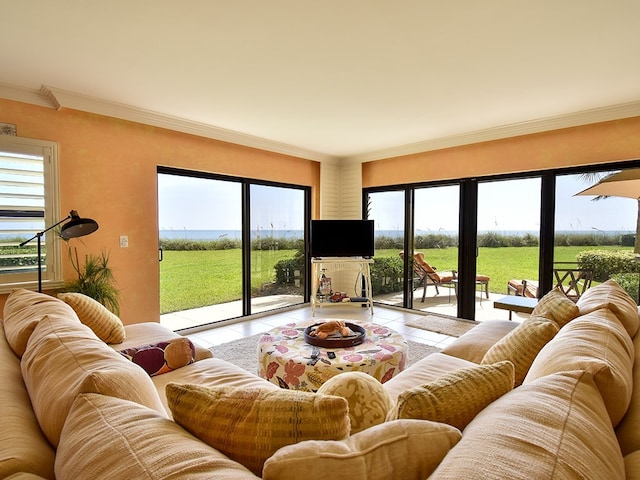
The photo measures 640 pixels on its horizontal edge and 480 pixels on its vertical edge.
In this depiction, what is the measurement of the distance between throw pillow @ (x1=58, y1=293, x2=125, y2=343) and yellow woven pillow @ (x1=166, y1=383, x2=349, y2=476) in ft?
5.95

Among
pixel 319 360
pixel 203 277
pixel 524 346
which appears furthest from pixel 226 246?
pixel 524 346

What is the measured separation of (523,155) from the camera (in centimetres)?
415

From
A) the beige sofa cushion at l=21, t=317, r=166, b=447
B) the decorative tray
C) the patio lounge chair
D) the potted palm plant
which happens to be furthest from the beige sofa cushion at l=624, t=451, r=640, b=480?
the patio lounge chair

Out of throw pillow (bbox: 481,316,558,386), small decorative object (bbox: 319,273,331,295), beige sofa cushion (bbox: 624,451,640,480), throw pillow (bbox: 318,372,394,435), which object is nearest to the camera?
beige sofa cushion (bbox: 624,451,640,480)

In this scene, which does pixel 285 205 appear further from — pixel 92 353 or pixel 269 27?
pixel 92 353

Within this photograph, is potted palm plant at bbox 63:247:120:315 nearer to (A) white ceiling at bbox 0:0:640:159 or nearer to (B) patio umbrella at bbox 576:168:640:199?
(A) white ceiling at bbox 0:0:640:159

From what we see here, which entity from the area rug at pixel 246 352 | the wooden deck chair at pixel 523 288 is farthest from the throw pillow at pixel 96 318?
the wooden deck chair at pixel 523 288

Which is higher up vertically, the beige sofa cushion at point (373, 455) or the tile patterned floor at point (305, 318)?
the beige sofa cushion at point (373, 455)

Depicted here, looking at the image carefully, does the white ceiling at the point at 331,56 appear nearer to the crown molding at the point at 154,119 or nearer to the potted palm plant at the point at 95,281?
the crown molding at the point at 154,119

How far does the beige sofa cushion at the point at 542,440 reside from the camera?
618 mm

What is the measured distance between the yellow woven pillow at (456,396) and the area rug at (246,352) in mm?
2357

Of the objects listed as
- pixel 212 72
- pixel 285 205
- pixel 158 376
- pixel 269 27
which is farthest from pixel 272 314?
pixel 269 27

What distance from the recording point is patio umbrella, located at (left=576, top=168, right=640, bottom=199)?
11.8ft

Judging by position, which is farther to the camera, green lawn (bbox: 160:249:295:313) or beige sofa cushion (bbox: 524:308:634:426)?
green lawn (bbox: 160:249:295:313)
